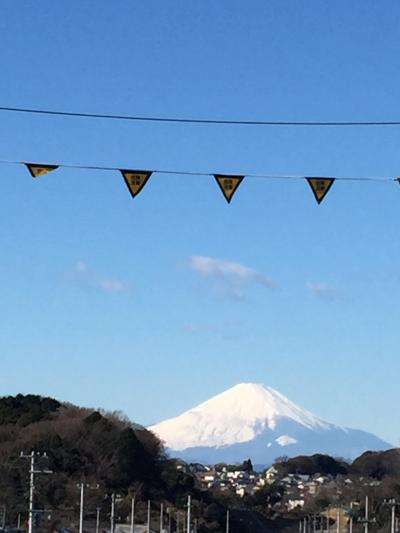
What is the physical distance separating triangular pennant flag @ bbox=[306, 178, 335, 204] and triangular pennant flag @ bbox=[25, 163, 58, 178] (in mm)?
4824

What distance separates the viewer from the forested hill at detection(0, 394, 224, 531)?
101 m

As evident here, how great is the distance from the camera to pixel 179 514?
119375 millimetres

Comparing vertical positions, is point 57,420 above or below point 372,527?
above

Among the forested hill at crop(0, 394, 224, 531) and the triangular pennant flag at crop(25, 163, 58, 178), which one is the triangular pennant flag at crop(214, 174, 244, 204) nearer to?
the triangular pennant flag at crop(25, 163, 58, 178)

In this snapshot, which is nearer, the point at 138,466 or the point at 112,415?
the point at 138,466

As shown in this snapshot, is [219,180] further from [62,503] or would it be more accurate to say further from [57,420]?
[57,420]

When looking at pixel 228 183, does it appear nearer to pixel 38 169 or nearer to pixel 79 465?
pixel 38 169

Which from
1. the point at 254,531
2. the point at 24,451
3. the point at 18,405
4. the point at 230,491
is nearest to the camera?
the point at 24,451

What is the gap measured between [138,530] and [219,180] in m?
89.8

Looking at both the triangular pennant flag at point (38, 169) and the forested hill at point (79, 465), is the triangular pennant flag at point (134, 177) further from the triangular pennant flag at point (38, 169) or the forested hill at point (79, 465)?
the forested hill at point (79, 465)

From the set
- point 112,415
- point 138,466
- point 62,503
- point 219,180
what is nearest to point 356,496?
point 112,415

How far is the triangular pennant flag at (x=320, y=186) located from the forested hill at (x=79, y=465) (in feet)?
247

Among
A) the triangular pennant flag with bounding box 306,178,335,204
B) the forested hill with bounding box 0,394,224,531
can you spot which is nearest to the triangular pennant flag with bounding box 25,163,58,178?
the triangular pennant flag with bounding box 306,178,335,204

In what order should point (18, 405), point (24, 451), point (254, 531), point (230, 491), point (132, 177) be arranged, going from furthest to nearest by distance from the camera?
1. point (230, 491)
2. point (254, 531)
3. point (18, 405)
4. point (24, 451)
5. point (132, 177)
